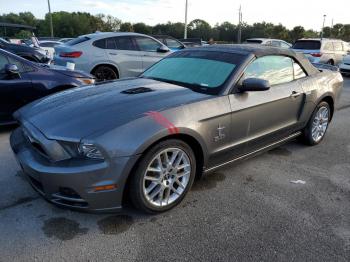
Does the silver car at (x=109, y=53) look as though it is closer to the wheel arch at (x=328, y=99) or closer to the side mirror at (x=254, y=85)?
the wheel arch at (x=328, y=99)

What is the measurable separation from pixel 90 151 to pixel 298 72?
307 cm

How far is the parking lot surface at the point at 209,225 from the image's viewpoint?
2.51m

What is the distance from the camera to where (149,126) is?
2.73 m

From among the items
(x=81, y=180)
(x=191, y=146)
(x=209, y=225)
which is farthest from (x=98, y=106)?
(x=209, y=225)

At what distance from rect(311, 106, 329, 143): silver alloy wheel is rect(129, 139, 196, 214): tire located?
2.54 meters

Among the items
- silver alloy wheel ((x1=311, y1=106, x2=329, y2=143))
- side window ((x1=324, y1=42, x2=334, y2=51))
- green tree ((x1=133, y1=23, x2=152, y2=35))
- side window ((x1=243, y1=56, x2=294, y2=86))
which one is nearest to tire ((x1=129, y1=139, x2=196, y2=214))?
side window ((x1=243, y1=56, x2=294, y2=86))

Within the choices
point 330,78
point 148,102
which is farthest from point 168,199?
point 330,78

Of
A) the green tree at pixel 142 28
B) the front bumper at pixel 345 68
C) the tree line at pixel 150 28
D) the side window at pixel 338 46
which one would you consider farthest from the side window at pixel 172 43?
the green tree at pixel 142 28

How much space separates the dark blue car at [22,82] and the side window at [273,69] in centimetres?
307

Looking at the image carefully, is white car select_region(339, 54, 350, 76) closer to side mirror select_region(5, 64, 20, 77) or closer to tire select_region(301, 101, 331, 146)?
tire select_region(301, 101, 331, 146)

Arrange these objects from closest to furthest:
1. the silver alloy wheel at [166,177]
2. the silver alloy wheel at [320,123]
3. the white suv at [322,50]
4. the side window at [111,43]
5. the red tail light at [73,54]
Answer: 1. the silver alloy wheel at [166,177]
2. the silver alloy wheel at [320,123]
3. the red tail light at [73,54]
4. the side window at [111,43]
5. the white suv at [322,50]

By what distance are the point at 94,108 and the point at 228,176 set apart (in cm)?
173

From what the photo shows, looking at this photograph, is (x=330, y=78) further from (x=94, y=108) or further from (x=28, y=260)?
(x=28, y=260)

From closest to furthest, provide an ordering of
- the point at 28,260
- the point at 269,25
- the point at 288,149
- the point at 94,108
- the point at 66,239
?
1. the point at 28,260
2. the point at 66,239
3. the point at 94,108
4. the point at 288,149
5. the point at 269,25
